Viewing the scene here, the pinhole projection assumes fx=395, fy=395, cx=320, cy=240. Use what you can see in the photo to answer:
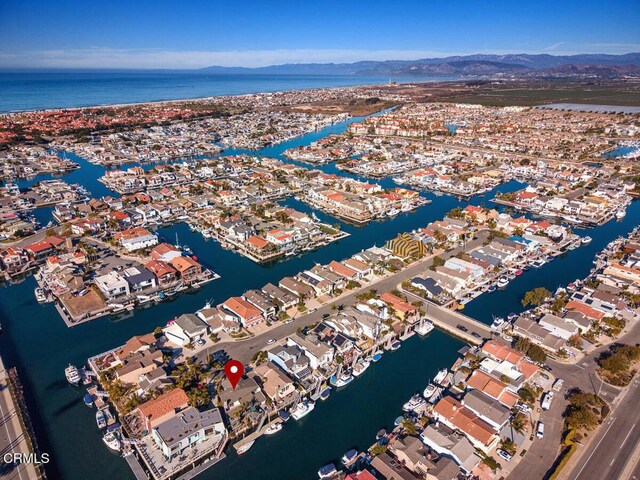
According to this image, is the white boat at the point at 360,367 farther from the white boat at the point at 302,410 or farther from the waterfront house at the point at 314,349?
the white boat at the point at 302,410

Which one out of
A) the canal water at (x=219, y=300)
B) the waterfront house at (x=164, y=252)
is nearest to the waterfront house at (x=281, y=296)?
the canal water at (x=219, y=300)

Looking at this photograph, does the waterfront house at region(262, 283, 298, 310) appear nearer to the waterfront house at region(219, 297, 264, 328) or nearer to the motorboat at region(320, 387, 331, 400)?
the waterfront house at region(219, 297, 264, 328)

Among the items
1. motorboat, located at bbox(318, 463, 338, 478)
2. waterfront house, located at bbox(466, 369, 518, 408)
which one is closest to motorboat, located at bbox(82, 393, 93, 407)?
motorboat, located at bbox(318, 463, 338, 478)

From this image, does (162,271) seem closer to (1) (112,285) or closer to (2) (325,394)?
(1) (112,285)

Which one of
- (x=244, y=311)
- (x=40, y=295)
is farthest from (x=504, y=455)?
(x=40, y=295)

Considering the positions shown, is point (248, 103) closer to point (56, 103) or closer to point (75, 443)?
point (56, 103)

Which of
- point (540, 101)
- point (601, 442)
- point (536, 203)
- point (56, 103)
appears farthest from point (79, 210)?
point (540, 101)
